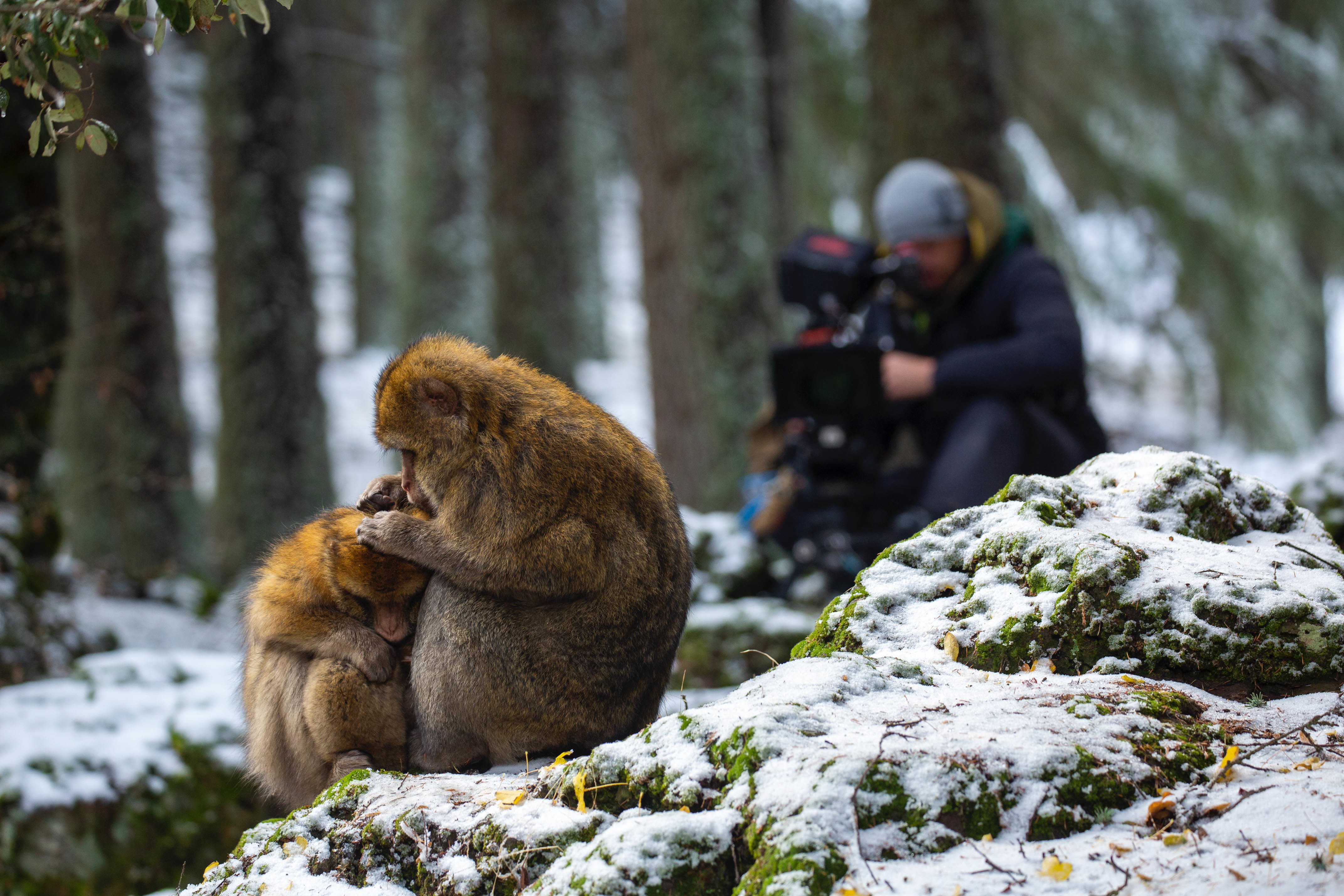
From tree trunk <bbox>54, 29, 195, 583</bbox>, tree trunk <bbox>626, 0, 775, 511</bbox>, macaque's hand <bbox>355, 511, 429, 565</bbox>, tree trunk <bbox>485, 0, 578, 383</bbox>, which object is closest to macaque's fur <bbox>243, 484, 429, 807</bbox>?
macaque's hand <bbox>355, 511, 429, 565</bbox>

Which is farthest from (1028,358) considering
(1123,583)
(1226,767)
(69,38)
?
(69,38)

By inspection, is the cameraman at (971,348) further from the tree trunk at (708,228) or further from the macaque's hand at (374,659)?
the macaque's hand at (374,659)

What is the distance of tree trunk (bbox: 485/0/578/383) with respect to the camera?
968cm

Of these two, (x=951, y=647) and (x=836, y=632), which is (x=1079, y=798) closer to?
(x=951, y=647)

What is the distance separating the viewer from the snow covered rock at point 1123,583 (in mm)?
2137

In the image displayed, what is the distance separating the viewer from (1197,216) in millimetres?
9961

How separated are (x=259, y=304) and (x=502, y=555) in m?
6.76

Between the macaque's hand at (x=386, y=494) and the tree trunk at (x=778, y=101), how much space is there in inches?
220

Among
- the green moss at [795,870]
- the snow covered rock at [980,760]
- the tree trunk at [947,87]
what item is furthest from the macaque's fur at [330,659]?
the tree trunk at [947,87]

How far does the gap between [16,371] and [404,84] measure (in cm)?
1041

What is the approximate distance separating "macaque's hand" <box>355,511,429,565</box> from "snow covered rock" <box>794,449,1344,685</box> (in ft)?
3.25

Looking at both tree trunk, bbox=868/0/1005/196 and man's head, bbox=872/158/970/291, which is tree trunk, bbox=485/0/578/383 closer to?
tree trunk, bbox=868/0/1005/196

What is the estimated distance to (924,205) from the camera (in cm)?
482

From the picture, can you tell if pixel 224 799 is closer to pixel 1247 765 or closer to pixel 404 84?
pixel 1247 765
